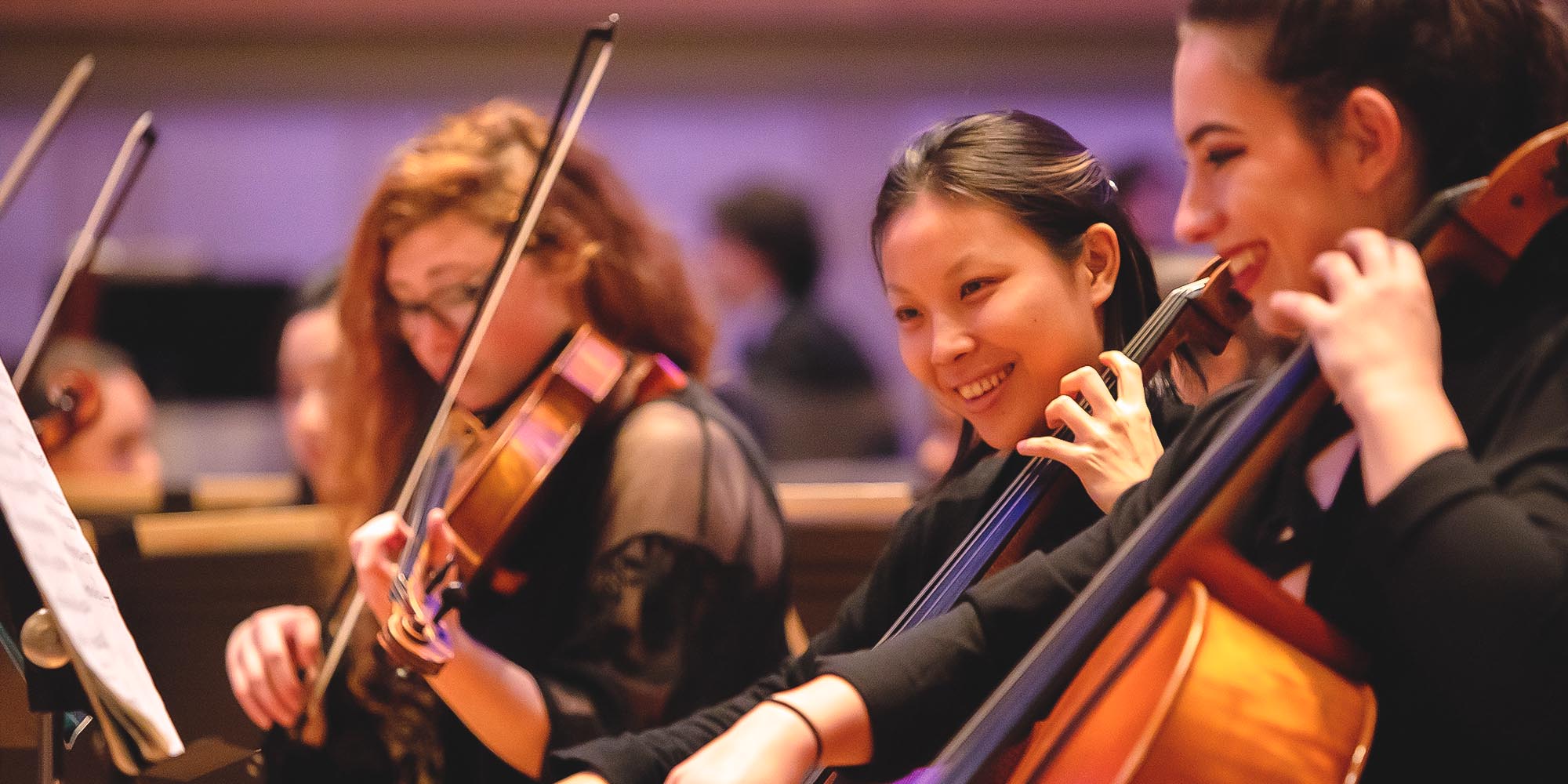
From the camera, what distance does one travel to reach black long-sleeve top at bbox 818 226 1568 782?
74 centimetres

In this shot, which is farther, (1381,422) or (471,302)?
(471,302)

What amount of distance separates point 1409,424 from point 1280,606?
0.13 meters

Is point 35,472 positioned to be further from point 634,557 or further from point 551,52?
point 551,52

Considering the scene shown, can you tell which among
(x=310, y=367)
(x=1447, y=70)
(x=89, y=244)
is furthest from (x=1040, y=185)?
(x=310, y=367)

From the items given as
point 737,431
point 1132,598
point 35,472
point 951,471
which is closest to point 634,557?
point 737,431

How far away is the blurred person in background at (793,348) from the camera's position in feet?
12.6

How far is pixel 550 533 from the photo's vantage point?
5.38 ft

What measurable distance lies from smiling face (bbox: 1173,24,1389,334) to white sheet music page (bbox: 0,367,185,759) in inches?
29.1

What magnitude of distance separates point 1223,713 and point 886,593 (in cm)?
51

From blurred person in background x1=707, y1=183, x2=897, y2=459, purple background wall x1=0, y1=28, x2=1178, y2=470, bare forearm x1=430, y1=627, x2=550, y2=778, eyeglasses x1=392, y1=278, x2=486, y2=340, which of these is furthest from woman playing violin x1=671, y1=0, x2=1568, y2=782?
purple background wall x1=0, y1=28, x2=1178, y2=470

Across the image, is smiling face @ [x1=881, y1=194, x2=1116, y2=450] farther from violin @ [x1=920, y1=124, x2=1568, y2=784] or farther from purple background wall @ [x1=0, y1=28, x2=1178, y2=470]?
purple background wall @ [x1=0, y1=28, x2=1178, y2=470]

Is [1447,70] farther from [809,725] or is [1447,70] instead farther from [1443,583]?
[809,725]

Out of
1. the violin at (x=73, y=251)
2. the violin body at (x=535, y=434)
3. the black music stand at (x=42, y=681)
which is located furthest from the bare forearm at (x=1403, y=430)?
the violin at (x=73, y=251)

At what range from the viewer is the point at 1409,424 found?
76cm
